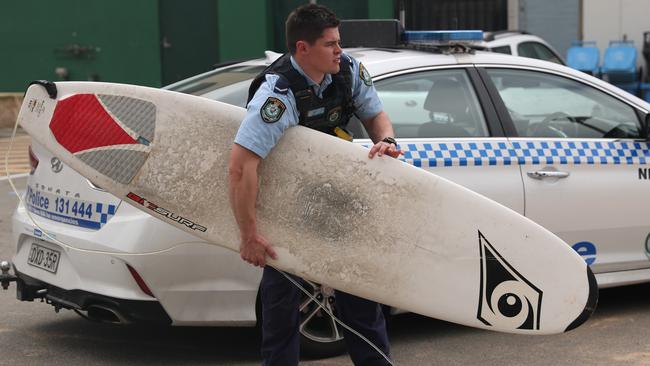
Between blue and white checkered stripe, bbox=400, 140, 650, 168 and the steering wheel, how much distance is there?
9 cm

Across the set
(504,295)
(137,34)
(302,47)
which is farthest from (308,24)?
(137,34)

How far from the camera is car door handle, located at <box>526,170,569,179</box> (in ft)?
17.3

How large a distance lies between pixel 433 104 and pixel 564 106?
30.9 inches

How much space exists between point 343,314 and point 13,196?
6649 mm

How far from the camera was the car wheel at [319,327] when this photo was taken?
192 inches

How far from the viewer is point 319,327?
5074mm

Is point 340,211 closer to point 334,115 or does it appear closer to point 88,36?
point 334,115

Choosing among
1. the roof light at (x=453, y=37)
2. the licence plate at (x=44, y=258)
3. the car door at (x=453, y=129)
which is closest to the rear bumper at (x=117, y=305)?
the licence plate at (x=44, y=258)

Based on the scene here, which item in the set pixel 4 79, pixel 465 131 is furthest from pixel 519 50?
pixel 4 79

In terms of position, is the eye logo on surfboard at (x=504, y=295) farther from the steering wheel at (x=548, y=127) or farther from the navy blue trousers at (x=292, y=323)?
the steering wheel at (x=548, y=127)

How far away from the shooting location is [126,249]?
15.4 ft

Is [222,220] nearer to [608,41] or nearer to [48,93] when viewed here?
[48,93]

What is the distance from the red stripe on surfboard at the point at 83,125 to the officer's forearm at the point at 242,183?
2.11 ft

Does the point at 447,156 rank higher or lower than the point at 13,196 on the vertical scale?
higher
